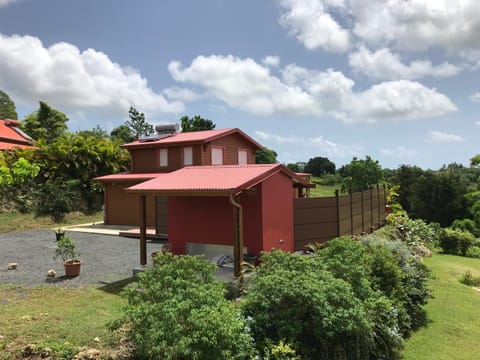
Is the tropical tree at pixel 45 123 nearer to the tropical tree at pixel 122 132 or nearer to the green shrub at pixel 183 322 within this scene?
the tropical tree at pixel 122 132

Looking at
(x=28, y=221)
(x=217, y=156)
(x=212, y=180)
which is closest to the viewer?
(x=212, y=180)

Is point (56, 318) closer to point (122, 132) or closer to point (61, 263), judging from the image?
point (61, 263)

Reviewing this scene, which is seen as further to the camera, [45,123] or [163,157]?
[45,123]

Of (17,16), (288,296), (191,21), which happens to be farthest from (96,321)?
(17,16)

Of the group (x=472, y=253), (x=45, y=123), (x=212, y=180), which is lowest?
(x=472, y=253)

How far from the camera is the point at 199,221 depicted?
10.0 meters

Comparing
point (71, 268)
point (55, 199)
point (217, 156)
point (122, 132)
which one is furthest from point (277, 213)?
point (122, 132)

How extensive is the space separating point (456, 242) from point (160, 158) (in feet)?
60.0

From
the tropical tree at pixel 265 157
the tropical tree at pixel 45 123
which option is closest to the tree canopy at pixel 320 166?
the tropical tree at pixel 265 157

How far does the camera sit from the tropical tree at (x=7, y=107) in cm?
4895

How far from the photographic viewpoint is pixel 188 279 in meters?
5.86

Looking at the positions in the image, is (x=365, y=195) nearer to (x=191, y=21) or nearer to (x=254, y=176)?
(x=254, y=176)

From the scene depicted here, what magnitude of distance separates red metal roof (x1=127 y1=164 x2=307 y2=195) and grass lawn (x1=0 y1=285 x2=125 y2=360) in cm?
290

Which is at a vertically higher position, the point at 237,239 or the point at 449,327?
the point at 237,239
